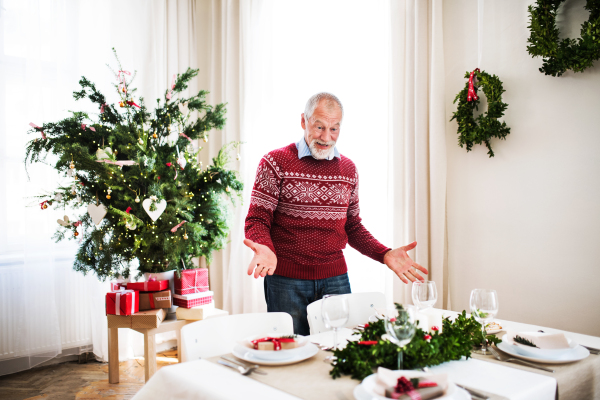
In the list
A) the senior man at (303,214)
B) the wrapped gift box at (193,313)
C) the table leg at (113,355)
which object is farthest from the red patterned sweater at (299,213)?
the table leg at (113,355)

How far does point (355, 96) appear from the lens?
122 inches

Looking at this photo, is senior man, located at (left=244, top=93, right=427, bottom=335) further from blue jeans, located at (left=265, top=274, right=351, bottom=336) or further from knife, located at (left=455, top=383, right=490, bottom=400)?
knife, located at (left=455, top=383, right=490, bottom=400)

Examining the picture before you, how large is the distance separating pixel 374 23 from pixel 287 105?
94cm

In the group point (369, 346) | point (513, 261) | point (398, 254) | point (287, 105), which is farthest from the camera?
point (287, 105)

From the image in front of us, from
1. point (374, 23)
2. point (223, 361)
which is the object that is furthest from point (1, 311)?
point (374, 23)

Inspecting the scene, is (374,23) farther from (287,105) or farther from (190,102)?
(190,102)

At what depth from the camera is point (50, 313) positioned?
3.19 m

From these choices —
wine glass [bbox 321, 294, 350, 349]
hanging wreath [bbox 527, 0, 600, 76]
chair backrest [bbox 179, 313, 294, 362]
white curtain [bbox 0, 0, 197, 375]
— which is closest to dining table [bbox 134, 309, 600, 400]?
wine glass [bbox 321, 294, 350, 349]

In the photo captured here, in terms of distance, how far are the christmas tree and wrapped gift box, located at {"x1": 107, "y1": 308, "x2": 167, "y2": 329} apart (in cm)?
28

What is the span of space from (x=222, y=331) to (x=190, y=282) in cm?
130

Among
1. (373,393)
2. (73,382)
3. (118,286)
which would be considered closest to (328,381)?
(373,393)

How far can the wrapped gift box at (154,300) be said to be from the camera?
2.67 m

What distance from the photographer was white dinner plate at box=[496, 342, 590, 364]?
45.9 inches

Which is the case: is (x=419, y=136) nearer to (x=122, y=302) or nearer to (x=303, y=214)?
(x=303, y=214)
